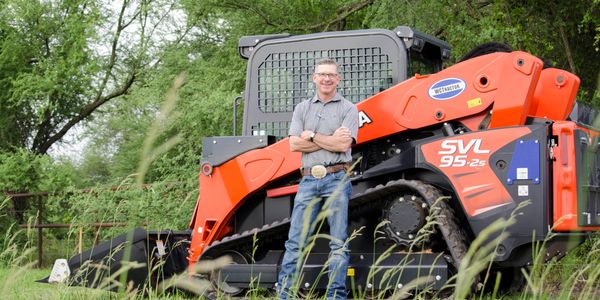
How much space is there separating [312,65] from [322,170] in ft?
5.30

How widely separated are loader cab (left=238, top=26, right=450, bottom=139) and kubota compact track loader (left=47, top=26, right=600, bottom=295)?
1 cm

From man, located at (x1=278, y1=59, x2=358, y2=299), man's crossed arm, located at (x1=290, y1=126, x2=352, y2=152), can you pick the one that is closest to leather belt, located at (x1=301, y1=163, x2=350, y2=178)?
man, located at (x1=278, y1=59, x2=358, y2=299)

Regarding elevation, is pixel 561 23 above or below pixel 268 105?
above

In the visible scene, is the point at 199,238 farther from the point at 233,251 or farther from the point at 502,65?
the point at 502,65

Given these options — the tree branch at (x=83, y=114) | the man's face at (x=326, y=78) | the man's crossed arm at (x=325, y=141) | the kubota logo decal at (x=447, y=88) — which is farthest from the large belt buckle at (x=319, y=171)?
the tree branch at (x=83, y=114)

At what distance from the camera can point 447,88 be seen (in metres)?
6.78

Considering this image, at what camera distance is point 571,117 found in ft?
23.1

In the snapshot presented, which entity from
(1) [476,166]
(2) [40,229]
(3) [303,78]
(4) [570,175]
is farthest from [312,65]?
(2) [40,229]

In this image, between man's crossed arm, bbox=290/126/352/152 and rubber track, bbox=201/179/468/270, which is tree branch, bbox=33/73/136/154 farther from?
man's crossed arm, bbox=290/126/352/152

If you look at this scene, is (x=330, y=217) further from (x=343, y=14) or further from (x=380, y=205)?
(x=343, y=14)

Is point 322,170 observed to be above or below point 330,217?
above

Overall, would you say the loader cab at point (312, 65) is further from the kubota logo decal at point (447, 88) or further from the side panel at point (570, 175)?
the side panel at point (570, 175)

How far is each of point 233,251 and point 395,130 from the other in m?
1.71

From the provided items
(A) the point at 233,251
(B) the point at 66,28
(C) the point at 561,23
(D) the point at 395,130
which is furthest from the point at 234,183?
(B) the point at 66,28
